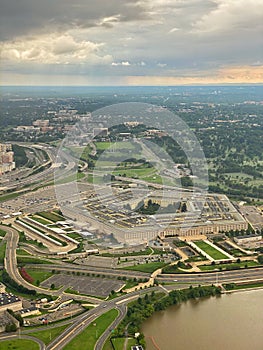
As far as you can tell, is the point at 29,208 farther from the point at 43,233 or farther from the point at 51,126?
the point at 51,126

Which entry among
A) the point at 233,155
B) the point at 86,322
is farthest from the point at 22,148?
the point at 86,322

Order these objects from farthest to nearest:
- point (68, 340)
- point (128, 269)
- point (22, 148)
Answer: point (22, 148)
point (128, 269)
point (68, 340)

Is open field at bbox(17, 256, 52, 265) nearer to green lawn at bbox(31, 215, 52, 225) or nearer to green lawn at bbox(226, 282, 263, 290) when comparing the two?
green lawn at bbox(31, 215, 52, 225)

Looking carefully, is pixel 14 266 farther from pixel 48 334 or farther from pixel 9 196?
pixel 9 196

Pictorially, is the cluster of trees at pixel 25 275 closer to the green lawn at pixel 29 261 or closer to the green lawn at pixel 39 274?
the green lawn at pixel 39 274

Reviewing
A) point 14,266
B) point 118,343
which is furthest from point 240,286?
point 14,266
